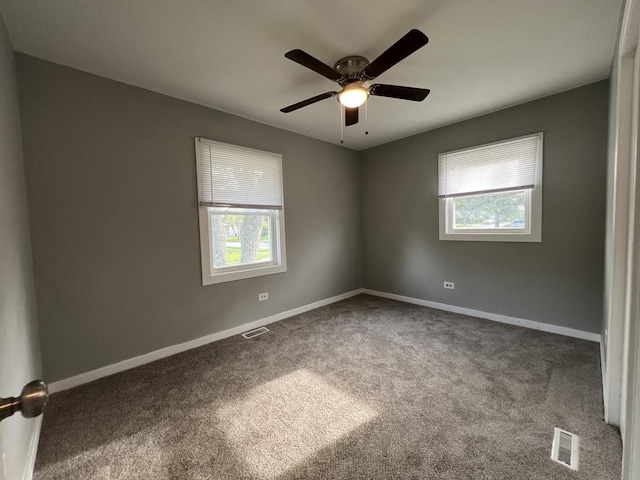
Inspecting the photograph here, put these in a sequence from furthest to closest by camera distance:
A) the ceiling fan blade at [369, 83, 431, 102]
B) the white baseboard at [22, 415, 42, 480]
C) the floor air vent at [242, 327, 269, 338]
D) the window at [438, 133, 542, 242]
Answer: the floor air vent at [242, 327, 269, 338]
the window at [438, 133, 542, 242]
the ceiling fan blade at [369, 83, 431, 102]
the white baseboard at [22, 415, 42, 480]

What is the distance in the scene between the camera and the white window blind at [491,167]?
301 cm

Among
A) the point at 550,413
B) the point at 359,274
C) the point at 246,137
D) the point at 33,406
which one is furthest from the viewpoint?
the point at 359,274

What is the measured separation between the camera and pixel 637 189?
24.6 inches

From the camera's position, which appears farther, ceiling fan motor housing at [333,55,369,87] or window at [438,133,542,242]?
window at [438,133,542,242]

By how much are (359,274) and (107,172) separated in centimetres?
371

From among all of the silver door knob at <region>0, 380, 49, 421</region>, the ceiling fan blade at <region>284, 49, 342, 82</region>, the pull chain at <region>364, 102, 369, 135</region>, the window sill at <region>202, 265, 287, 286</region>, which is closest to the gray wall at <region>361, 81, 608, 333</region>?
the pull chain at <region>364, 102, 369, 135</region>

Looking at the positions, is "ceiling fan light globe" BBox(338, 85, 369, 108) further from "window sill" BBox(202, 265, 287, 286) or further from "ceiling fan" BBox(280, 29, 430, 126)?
"window sill" BBox(202, 265, 287, 286)

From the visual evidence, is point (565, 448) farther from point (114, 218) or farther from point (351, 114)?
point (114, 218)

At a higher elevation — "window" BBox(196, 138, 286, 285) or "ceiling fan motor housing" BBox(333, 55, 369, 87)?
"ceiling fan motor housing" BBox(333, 55, 369, 87)

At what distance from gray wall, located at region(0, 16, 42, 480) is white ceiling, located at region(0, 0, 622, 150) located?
478 millimetres

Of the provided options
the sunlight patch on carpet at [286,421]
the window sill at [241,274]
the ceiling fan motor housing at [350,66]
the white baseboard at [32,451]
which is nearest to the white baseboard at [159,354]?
the white baseboard at [32,451]

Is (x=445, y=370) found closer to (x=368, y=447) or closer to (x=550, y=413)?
(x=550, y=413)

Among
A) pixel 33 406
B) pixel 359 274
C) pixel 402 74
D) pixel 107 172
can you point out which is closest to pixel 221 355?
pixel 107 172

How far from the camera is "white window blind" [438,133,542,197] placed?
3013 mm
